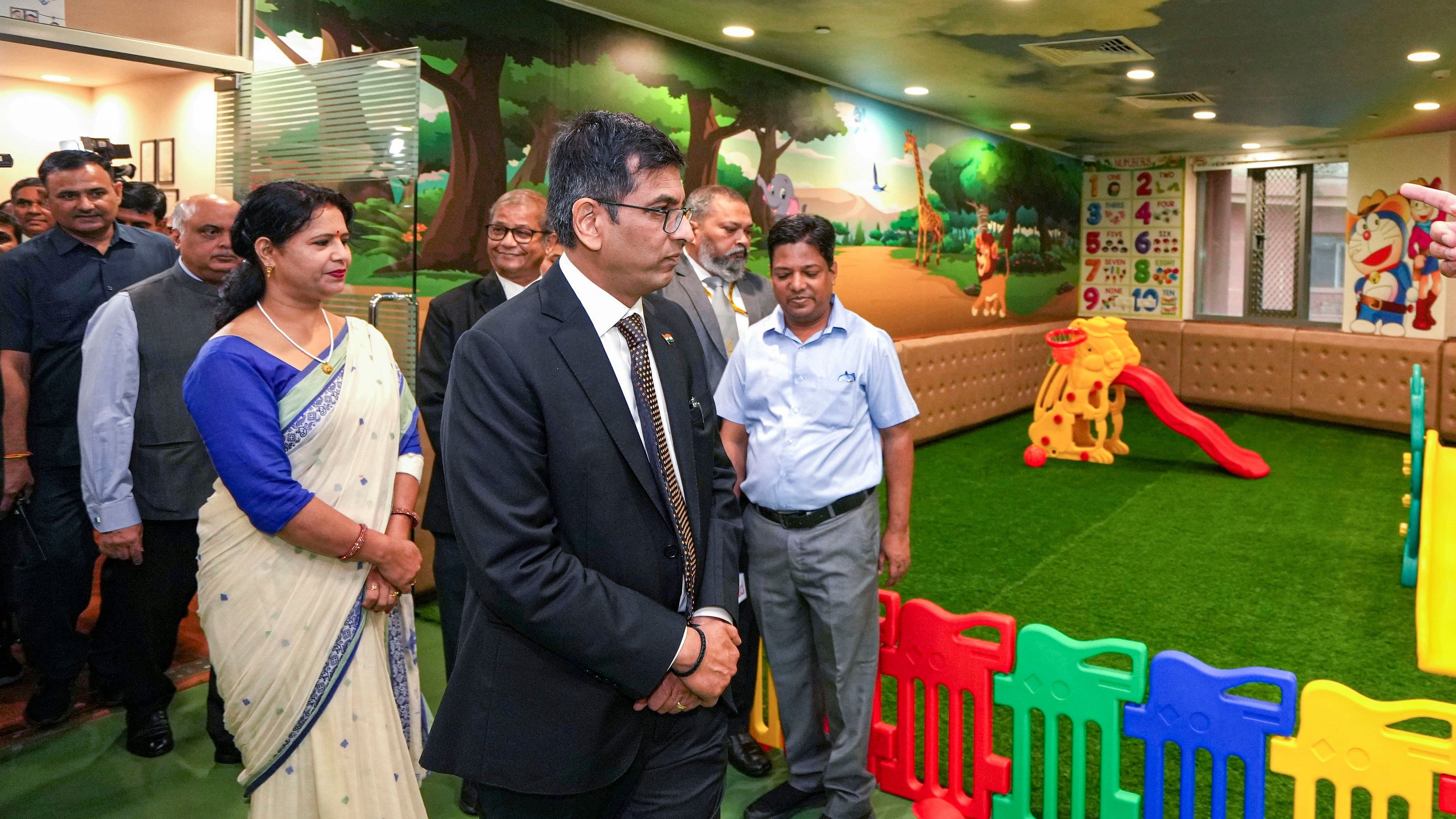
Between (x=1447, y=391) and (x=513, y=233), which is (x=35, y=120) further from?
(x=1447, y=391)

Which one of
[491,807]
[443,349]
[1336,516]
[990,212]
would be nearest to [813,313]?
[443,349]

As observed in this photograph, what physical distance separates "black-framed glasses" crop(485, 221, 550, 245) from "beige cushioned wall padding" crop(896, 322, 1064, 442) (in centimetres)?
520

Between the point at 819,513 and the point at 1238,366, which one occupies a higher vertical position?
the point at 1238,366

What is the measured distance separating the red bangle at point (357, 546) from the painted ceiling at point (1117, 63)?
13.3 ft

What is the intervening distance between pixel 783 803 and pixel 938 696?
0.51 meters

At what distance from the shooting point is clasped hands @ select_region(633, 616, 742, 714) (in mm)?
1569

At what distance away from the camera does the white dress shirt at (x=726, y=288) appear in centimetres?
328

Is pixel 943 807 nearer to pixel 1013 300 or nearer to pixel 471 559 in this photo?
pixel 471 559

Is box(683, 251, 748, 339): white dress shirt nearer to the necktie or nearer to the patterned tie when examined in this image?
the necktie

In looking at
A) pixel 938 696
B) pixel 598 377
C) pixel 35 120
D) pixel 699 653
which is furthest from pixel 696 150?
pixel 699 653

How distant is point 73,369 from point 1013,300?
9380 mm

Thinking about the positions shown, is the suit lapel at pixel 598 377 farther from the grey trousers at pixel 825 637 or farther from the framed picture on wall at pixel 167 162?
the framed picture on wall at pixel 167 162

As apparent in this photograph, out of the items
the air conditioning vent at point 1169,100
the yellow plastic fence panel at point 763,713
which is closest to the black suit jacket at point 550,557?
the yellow plastic fence panel at point 763,713

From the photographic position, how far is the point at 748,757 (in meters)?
3.18
